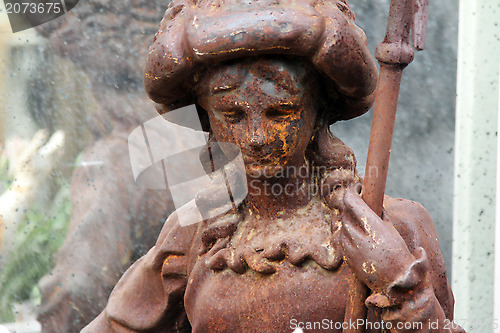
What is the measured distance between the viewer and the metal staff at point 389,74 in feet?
4.69

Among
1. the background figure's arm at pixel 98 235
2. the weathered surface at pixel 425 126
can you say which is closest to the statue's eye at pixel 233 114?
the weathered surface at pixel 425 126

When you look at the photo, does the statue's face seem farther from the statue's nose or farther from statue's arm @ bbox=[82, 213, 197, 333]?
statue's arm @ bbox=[82, 213, 197, 333]

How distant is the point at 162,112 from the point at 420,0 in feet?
1.95

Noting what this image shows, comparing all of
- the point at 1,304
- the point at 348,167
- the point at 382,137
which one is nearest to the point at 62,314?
the point at 1,304

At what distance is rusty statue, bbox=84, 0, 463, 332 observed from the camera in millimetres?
1494

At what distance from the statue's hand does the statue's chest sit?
131mm

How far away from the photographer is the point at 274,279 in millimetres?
1655

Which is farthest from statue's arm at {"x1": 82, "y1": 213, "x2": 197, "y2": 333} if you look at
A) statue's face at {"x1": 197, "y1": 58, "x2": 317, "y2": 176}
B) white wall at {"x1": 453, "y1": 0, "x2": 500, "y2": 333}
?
white wall at {"x1": 453, "y1": 0, "x2": 500, "y2": 333}

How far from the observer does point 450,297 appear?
66.8 inches

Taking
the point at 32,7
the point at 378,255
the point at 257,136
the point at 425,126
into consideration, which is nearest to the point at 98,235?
the point at 32,7

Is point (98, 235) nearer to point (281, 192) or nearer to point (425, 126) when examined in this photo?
point (425, 126)

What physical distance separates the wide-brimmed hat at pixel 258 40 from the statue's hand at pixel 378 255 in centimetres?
26

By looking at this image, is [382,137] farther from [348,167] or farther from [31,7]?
[31,7]

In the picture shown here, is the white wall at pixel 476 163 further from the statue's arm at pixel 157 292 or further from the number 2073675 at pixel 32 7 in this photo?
the number 2073675 at pixel 32 7
